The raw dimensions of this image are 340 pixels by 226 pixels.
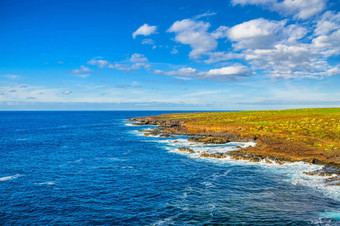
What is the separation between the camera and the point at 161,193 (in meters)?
33.8

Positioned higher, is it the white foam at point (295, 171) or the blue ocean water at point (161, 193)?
the white foam at point (295, 171)

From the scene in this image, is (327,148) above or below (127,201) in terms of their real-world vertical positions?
above

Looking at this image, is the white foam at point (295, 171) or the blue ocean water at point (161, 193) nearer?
the blue ocean water at point (161, 193)

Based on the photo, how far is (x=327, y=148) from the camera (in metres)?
52.6

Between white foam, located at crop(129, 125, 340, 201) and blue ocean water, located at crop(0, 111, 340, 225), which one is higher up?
white foam, located at crop(129, 125, 340, 201)

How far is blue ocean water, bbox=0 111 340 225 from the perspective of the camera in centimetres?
2633

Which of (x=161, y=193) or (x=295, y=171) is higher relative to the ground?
(x=295, y=171)

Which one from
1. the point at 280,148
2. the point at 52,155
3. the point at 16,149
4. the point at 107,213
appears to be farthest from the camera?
the point at 16,149

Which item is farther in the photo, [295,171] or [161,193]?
[295,171]

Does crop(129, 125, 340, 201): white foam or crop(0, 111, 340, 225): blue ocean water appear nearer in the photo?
crop(0, 111, 340, 225): blue ocean water

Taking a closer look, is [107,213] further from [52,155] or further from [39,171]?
[52,155]

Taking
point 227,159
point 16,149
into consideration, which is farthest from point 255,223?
point 16,149

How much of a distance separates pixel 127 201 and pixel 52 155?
39288mm

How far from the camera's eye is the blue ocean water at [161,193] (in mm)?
26328
